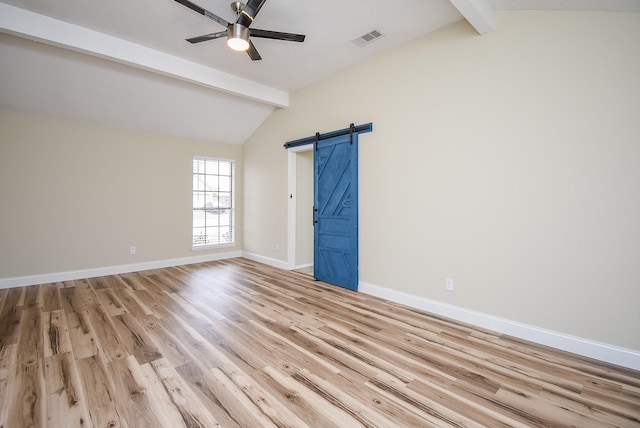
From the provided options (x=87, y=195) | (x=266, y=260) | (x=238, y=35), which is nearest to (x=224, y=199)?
(x=266, y=260)

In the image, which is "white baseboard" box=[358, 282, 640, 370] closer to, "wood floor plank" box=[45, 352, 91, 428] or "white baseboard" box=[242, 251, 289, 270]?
"white baseboard" box=[242, 251, 289, 270]

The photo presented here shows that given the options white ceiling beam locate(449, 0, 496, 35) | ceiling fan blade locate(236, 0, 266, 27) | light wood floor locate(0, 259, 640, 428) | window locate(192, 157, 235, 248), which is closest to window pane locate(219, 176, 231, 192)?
window locate(192, 157, 235, 248)

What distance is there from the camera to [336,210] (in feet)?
14.4

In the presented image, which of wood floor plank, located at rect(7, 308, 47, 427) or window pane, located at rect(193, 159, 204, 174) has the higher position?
window pane, located at rect(193, 159, 204, 174)

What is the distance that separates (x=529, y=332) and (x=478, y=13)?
3031mm

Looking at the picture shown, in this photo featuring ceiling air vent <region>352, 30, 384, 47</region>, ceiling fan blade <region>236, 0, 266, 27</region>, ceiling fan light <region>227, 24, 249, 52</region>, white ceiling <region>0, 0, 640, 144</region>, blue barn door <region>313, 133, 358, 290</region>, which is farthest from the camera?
blue barn door <region>313, 133, 358, 290</region>

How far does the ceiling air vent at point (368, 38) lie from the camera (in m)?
3.36

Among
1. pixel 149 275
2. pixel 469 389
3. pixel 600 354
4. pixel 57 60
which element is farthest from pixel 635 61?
pixel 149 275

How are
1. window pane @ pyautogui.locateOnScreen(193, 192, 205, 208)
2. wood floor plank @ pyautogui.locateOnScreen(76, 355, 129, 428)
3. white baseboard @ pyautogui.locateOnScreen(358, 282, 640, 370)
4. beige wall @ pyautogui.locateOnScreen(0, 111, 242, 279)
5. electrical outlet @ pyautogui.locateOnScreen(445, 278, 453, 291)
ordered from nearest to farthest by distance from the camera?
wood floor plank @ pyautogui.locateOnScreen(76, 355, 129, 428), white baseboard @ pyautogui.locateOnScreen(358, 282, 640, 370), electrical outlet @ pyautogui.locateOnScreen(445, 278, 453, 291), beige wall @ pyautogui.locateOnScreen(0, 111, 242, 279), window pane @ pyautogui.locateOnScreen(193, 192, 205, 208)

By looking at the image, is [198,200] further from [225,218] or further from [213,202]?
[225,218]

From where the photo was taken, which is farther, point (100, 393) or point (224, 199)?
point (224, 199)

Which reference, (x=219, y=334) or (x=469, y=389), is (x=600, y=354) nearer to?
(x=469, y=389)

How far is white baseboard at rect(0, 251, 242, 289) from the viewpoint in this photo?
13.9 ft

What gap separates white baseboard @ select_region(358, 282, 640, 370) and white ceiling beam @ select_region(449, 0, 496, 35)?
9.60ft
